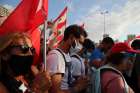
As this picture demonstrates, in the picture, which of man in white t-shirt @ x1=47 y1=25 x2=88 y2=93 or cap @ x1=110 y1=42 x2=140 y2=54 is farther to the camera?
man in white t-shirt @ x1=47 y1=25 x2=88 y2=93

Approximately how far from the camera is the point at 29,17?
14.6 ft

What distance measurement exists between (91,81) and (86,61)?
9.49ft

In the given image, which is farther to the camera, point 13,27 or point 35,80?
point 13,27

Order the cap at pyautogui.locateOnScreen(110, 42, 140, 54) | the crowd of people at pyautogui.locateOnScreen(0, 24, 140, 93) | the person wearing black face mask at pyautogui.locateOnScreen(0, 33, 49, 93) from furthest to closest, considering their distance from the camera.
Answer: the cap at pyautogui.locateOnScreen(110, 42, 140, 54) < the crowd of people at pyautogui.locateOnScreen(0, 24, 140, 93) < the person wearing black face mask at pyautogui.locateOnScreen(0, 33, 49, 93)

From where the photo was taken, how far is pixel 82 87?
15.6ft

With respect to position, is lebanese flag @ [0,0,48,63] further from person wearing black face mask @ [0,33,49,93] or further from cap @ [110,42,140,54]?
cap @ [110,42,140,54]

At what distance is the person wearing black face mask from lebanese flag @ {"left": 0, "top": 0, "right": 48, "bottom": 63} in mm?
453

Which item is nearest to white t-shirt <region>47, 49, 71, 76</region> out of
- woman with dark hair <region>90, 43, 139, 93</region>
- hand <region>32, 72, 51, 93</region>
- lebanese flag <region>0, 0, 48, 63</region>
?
lebanese flag <region>0, 0, 48, 63</region>

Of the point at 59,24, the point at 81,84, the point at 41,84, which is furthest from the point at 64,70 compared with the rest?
the point at 59,24

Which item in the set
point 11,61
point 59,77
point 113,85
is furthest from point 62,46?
point 11,61

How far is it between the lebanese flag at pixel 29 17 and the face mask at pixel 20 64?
1.83 feet

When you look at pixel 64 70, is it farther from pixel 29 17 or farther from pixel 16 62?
pixel 16 62

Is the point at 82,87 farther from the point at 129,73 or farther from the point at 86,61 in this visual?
the point at 86,61

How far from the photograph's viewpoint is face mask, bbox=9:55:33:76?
3432 millimetres
